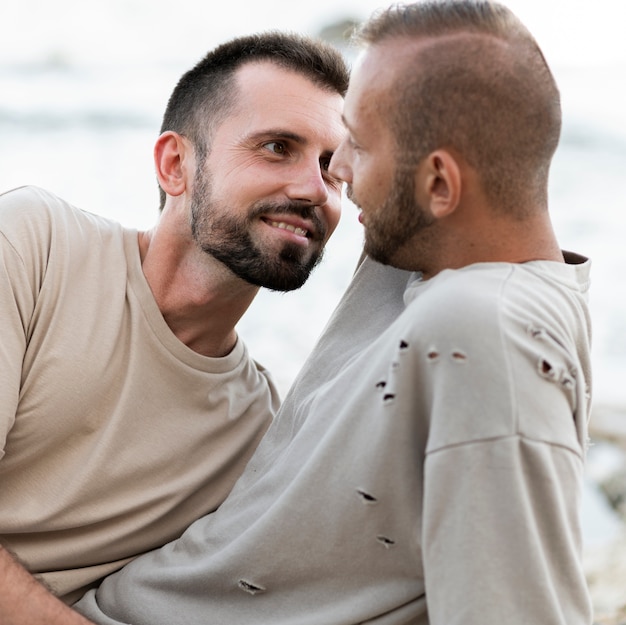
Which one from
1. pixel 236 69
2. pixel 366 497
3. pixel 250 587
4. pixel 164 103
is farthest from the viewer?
pixel 164 103

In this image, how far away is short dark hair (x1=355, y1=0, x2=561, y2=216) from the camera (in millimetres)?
1284

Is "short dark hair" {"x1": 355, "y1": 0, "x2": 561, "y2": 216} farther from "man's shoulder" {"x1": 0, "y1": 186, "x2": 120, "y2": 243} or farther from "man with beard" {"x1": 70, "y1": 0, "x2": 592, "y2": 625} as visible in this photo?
"man's shoulder" {"x1": 0, "y1": 186, "x2": 120, "y2": 243}

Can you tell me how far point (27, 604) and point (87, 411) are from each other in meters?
0.37

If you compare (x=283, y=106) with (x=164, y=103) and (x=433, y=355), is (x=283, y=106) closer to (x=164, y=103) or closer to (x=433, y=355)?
(x=433, y=355)

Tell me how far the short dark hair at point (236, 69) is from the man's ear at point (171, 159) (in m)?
0.03

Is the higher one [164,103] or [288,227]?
[288,227]

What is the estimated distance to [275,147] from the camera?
2066mm

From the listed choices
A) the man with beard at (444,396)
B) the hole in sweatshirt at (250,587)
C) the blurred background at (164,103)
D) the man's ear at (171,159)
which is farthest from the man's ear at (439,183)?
the blurred background at (164,103)

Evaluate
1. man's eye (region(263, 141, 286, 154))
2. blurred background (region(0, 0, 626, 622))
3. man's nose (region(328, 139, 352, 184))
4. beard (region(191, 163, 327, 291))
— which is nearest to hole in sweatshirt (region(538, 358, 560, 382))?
man's nose (region(328, 139, 352, 184))

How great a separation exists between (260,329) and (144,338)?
4.67 metres

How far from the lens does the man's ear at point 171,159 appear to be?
7.31 ft

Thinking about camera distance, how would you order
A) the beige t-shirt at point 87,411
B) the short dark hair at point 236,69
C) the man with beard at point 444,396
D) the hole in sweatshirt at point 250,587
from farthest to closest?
the short dark hair at point 236,69 → the beige t-shirt at point 87,411 → the hole in sweatshirt at point 250,587 → the man with beard at point 444,396

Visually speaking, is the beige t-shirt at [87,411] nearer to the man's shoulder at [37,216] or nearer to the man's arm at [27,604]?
the man's shoulder at [37,216]

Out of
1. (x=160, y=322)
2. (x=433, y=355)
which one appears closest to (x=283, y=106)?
(x=160, y=322)
